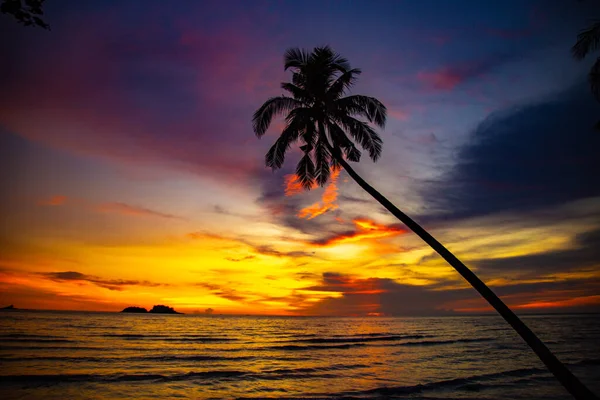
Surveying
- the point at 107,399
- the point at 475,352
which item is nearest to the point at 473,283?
the point at 107,399

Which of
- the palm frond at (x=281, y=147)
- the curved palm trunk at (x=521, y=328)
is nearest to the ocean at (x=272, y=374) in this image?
the curved palm trunk at (x=521, y=328)

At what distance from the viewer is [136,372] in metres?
18.3

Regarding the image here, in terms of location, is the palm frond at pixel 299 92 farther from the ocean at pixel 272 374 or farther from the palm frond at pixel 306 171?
the ocean at pixel 272 374

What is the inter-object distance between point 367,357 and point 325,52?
2094 centimetres

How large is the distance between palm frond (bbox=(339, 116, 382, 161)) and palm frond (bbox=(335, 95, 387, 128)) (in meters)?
0.42

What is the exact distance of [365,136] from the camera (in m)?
14.5

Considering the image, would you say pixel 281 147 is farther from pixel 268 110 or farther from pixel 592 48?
pixel 592 48

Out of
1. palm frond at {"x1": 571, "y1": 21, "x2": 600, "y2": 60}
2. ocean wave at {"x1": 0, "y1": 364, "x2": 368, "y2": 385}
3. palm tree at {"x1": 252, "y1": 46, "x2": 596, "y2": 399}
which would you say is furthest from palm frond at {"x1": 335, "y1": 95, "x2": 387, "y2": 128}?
ocean wave at {"x1": 0, "y1": 364, "x2": 368, "y2": 385}

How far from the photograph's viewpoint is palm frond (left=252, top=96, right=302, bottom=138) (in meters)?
14.3

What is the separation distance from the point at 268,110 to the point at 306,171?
3.24 meters

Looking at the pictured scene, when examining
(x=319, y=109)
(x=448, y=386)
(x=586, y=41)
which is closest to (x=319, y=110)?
(x=319, y=109)

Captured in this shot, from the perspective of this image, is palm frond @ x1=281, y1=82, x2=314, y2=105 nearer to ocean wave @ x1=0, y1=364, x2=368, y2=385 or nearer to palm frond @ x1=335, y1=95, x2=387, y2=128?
palm frond @ x1=335, y1=95, x2=387, y2=128

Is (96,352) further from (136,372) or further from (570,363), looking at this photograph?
(570,363)

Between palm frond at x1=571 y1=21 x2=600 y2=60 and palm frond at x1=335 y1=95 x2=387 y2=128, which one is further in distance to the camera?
palm frond at x1=335 y1=95 x2=387 y2=128
